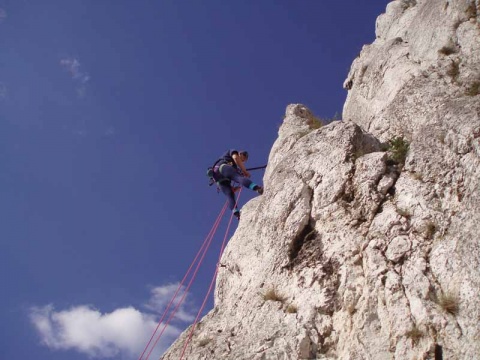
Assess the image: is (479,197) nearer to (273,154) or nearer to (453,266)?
(453,266)

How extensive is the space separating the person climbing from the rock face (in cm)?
135

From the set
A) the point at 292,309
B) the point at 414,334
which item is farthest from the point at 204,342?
the point at 414,334

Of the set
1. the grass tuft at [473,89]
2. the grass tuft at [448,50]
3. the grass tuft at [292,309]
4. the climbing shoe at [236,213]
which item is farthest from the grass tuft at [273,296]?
the grass tuft at [448,50]

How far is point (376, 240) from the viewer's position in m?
8.78

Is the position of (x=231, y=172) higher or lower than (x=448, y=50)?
higher

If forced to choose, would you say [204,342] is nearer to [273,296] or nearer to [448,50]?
[273,296]

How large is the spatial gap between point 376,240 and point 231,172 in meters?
6.89

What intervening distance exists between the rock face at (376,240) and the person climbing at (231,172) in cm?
135

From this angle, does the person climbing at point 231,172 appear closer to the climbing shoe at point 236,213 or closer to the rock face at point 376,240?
the climbing shoe at point 236,213

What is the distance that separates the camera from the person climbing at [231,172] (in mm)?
14750

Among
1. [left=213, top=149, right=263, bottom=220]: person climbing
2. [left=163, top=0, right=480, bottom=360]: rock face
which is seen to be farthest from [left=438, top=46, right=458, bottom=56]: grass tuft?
[left=213, top=149, right=263, bottom=220]: person climbing

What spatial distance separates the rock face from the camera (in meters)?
7.40

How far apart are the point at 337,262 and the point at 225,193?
7.19 metres

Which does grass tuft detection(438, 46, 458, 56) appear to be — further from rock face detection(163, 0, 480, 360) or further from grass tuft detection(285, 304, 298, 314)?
grass tuft detection(285, 304, 298, 314)
